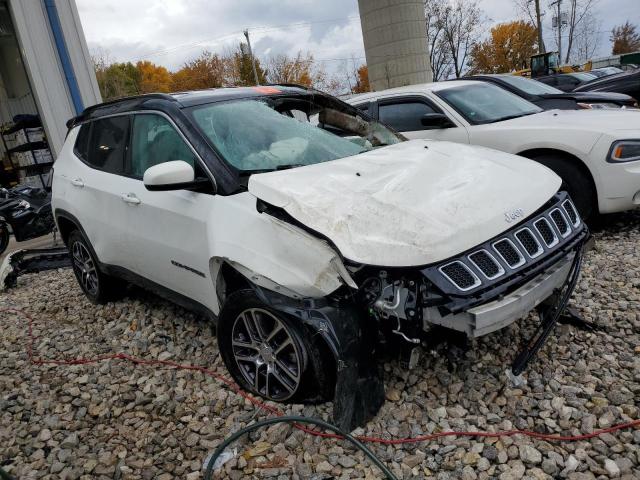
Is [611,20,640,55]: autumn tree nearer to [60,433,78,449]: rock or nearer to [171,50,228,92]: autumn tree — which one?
[171,50,228,92]: autumn tree

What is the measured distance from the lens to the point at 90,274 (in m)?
4.28

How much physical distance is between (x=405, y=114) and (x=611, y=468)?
14.3 feet

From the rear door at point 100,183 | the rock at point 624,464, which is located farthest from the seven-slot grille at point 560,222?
the rear door at point 100,183

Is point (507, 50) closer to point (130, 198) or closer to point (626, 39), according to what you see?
point (626, 39)

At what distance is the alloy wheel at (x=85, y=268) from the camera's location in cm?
421

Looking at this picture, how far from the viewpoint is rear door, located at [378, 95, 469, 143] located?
5.15 m

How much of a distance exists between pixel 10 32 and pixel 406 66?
18.4 m

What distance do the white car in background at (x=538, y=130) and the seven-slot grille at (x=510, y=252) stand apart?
1058mm

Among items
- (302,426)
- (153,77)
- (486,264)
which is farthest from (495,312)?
(153,77)

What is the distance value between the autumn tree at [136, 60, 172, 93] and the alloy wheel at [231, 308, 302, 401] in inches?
2365

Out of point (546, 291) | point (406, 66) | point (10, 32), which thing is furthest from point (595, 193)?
point (406, 66)

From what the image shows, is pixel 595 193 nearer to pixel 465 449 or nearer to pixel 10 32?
pixel 465 449

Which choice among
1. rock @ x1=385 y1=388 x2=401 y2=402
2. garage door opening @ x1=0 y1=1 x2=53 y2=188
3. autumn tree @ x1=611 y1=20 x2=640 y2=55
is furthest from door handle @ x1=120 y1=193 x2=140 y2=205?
autumn tree @ x1=611 y1=20 x2=640 y2=55

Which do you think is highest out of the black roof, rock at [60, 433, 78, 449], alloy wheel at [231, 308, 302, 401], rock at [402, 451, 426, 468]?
the black roof
